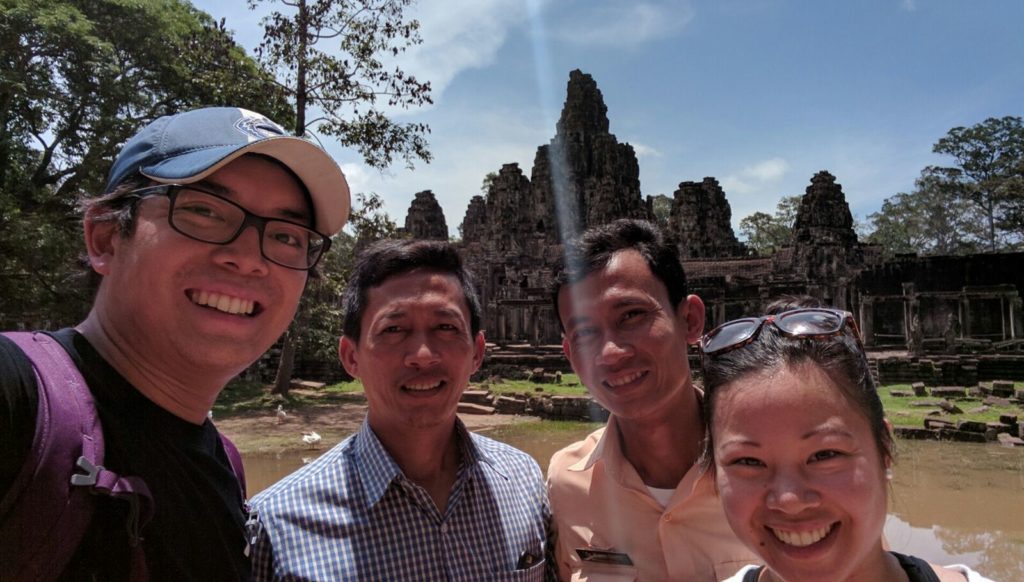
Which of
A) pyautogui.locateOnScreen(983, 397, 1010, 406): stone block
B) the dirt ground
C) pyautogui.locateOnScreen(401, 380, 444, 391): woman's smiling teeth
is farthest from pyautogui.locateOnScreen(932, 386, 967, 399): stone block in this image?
pyautogui.locateOnScreen(401, 380, 444, 391): woman's smiling teeth

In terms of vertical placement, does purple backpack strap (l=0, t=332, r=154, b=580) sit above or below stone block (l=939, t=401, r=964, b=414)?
above

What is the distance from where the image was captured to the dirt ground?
11547mm

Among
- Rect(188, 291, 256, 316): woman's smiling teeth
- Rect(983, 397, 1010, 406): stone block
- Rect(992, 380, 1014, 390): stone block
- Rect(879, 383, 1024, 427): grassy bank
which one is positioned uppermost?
Rect(188, 291, 256, 316): woman's smiling teeth

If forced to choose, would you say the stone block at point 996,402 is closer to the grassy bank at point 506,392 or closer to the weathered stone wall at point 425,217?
the grassy bank at point 506,392

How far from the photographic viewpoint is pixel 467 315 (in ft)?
8.22

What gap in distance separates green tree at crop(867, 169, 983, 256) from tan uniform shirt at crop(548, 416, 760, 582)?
47460 mm

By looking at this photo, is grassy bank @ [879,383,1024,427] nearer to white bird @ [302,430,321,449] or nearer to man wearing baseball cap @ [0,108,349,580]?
white bird @ [302,430,321,449]

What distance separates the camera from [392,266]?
2.42 metres

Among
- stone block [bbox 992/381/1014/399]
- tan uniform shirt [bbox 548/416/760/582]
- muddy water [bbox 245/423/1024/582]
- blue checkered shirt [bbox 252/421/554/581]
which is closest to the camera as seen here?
blue checkered shirt [bbox 252/421/554/581]

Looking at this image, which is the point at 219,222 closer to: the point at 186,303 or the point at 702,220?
the point at 186,303

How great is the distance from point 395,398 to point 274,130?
1.00m

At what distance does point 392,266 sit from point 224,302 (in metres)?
0.76

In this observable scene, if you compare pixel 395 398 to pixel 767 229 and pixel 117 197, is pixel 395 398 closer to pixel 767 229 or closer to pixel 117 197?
pixel 117 197

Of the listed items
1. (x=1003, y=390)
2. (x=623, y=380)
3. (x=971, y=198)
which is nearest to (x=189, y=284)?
(x=623, y=380)
